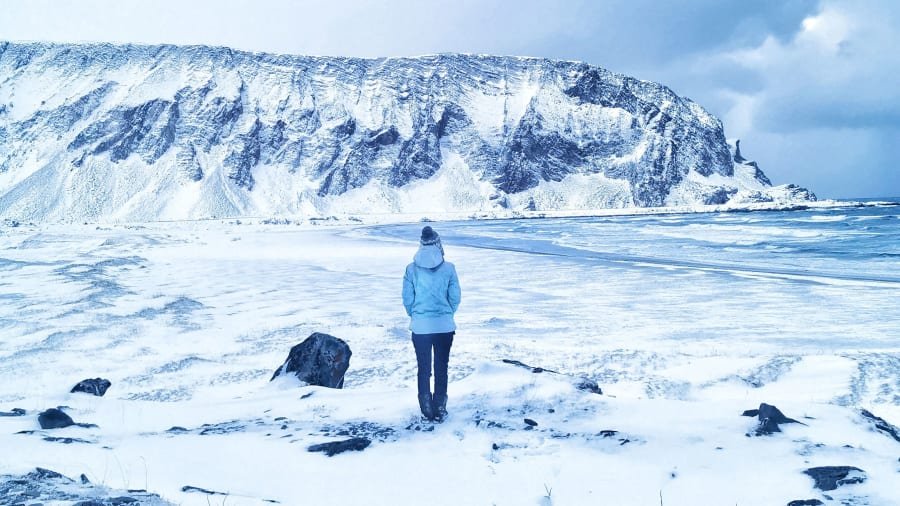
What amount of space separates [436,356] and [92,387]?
475cm

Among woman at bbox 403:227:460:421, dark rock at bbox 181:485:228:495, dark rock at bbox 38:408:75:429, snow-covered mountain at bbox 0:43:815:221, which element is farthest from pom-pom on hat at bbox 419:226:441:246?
snow-covered mountain at bbox 0:43:815:221

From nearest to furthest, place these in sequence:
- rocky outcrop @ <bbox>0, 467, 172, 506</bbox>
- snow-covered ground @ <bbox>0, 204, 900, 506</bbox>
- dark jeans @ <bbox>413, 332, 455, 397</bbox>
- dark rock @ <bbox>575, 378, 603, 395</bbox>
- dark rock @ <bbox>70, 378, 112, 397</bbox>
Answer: rocky outcrop @ <bbox>0, 467, 172, 506</bbox> → snow-covered ground @ <bbox>0, 204, 900, 506</bbox> → dark jeans @ <bbox>413, 332, 455, 397</bbox> → dark rock @ <bbox>575, 378, 603, 395</bbox> → dark rock @ <bbox>70, 378, 112, 397</bbox>

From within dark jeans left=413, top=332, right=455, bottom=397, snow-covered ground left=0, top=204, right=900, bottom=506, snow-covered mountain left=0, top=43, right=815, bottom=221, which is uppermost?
snow-covered mountain left=0, top=43, right=815, bottom=221

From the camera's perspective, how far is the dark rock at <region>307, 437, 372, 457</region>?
4.66m

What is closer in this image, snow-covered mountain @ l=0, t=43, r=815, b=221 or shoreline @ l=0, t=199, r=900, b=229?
shoreline @ l=0, t=199, r=900, b=229

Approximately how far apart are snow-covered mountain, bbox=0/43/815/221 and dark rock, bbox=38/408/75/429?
11156 centimetres

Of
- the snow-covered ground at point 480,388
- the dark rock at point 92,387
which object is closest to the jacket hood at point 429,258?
the snow-covered ground at point 480,388

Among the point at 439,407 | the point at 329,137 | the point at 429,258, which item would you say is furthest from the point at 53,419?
the point at 329,137

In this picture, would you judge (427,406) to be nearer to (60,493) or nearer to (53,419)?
(60,493)

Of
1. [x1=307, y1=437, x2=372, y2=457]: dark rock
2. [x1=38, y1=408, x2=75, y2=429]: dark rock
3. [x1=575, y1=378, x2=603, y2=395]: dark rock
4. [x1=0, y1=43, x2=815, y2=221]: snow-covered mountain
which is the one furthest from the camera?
[x1=0, y1=43, x2=815, y2=221]: snow-covered mountain

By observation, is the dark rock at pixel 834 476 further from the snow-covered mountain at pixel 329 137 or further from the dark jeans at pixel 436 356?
the snow-covered mountain at pixel 329 137

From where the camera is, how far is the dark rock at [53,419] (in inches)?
205

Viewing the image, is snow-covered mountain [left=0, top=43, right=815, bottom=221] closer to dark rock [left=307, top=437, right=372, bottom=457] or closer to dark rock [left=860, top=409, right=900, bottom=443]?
dark rock [left=307, top=437, right=372, bottom=457]

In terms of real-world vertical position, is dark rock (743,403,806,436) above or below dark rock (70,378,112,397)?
above
